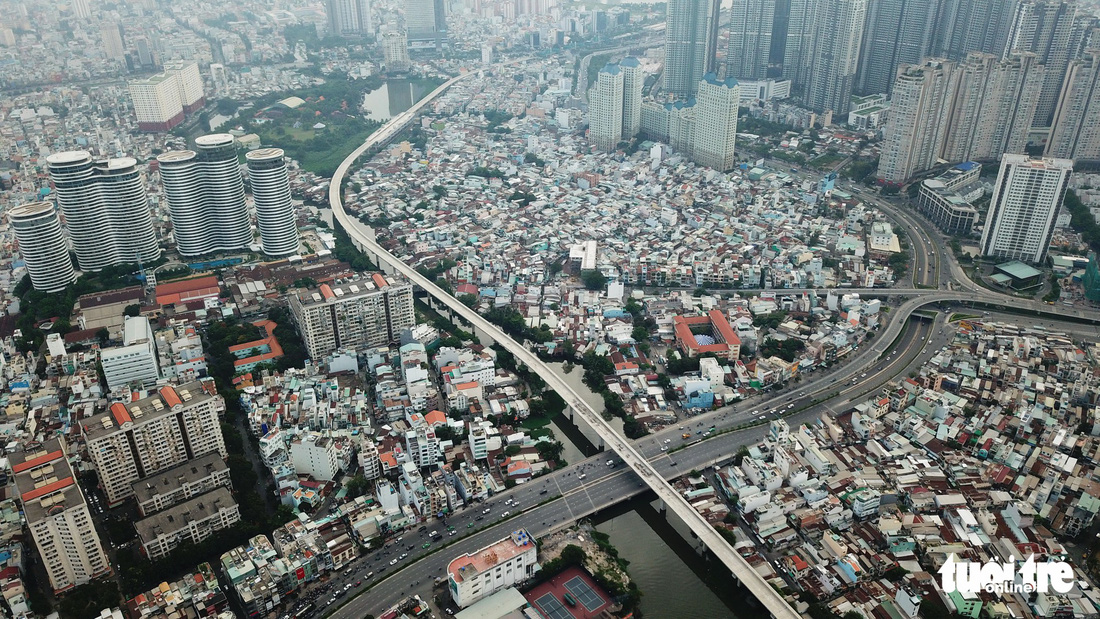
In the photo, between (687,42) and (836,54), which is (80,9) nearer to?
(687,42)

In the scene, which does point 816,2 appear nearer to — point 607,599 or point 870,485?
point 870,485

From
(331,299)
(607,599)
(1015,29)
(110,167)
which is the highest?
(1015,29)

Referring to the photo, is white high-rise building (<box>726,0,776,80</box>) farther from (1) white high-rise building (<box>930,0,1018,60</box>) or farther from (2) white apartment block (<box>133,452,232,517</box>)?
(2) white apartment block (<box>133,452,232,517</box>)

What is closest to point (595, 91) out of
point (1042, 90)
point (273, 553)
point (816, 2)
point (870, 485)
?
point (816, 2)

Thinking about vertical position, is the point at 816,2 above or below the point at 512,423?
above

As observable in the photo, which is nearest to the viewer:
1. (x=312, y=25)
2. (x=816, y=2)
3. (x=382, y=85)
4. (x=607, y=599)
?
(x=607, y=599)

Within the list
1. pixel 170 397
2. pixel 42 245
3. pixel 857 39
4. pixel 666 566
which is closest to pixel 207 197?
pixel 42 245

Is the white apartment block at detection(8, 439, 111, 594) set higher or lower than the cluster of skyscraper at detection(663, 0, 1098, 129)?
lower

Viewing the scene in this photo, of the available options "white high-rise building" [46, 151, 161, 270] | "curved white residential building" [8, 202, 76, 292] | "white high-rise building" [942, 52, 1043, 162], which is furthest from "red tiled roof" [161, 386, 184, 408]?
"white high-rise building" [942, 52, 1043, 162]
